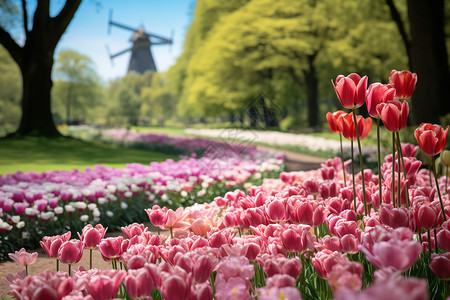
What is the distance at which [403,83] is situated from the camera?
2.11 meters

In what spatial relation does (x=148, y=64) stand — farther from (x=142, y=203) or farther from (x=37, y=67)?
(x=142, y=203)

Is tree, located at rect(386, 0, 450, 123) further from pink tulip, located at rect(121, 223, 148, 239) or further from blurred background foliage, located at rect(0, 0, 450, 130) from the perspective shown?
pink tulip, located at rect(121, 223, 148, 239)

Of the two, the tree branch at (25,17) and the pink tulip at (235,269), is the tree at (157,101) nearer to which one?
the tree branch at (25,17)

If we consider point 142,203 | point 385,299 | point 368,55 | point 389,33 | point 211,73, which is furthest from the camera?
point 211,73

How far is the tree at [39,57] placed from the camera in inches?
631

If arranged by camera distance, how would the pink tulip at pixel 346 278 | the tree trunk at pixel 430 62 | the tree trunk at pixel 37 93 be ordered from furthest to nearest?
the tree trunk at pixel 37 93 → the tree trunk at pixel 430 62 → the pink tulip at pixel 346 278

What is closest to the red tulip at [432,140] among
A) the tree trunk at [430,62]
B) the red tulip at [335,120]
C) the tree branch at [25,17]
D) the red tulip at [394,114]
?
the red tulip at [394,114]

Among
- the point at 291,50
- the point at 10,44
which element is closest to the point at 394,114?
the point at 10,44

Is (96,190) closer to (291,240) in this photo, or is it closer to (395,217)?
(291,240)

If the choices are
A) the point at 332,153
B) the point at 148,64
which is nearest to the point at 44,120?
the point at 332,153

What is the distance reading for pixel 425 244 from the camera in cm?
199

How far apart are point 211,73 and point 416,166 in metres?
24.7

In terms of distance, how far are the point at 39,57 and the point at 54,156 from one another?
5692 millimetres

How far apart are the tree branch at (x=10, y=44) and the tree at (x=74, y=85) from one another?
32521 millimetres
